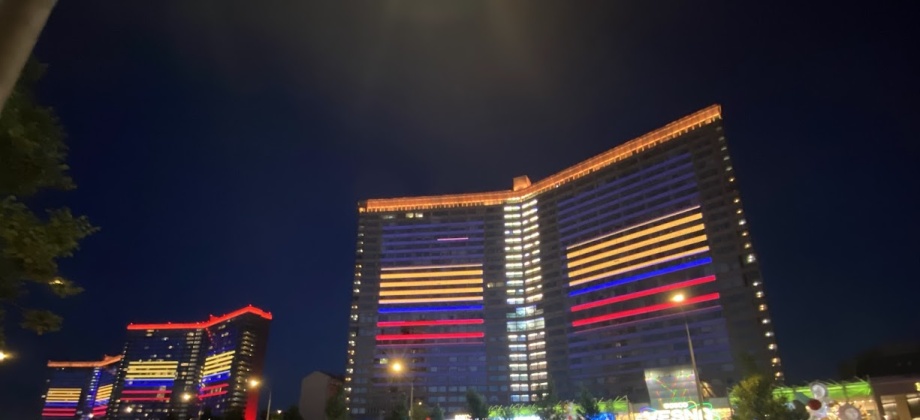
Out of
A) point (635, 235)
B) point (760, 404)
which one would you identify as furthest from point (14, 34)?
point (635, 235)

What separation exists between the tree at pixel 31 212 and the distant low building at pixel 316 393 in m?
154

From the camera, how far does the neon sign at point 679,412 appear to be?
7838 cm

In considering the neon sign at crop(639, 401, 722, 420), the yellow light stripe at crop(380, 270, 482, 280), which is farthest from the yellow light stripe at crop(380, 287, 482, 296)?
the neon sign at crop(639, 401, 722, 420)

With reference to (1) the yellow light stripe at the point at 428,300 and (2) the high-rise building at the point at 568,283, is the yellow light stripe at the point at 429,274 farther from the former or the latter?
(1) the yellow light stripe at the point at 428,300

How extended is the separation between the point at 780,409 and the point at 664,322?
83.8 meters

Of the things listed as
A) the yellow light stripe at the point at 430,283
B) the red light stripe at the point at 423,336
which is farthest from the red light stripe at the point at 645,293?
the yellow light stripe at the point at 430,283

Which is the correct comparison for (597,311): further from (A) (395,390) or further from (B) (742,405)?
(B) (742,405)

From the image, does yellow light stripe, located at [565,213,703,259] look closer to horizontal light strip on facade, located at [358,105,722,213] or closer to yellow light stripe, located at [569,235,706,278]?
yellow light stripe, located at [569,235,706,278]

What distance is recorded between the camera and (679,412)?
81.3 metres

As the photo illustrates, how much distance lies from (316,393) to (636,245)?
99587 mm

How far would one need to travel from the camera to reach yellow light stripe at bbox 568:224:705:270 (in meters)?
128

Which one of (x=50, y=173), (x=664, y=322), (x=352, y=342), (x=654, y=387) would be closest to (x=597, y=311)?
(x=664, y=322)

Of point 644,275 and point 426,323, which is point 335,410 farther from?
point 426,323

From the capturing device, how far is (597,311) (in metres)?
141
